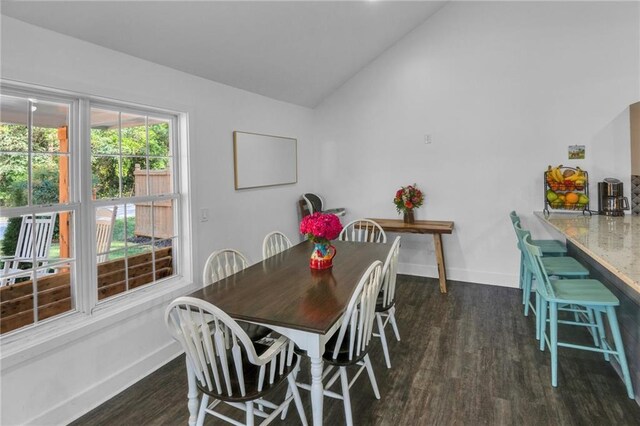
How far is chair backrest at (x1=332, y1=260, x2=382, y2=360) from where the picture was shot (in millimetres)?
1767

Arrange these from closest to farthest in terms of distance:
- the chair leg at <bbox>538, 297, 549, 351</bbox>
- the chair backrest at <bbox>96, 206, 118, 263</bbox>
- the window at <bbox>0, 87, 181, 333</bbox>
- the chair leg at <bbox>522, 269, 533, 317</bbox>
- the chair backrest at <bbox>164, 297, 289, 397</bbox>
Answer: the chair backrest at <bbox>164, 297, 289, 397</bbox>
the window at <bbox>0, 87, 181, 333</bbox>
the chair backrest at <bbox>96, 206, 118, 263</bbox>
the chair leg at <bbox>538, 297, 549, 351</bbox>
the chair leg at <bbox>522, 269, 533, 317</bbox>

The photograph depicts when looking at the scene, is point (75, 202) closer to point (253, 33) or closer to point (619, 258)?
point (253, 33)

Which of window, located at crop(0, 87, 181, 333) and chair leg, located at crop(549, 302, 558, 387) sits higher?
window, located at crop(0, 87, 181, 333)

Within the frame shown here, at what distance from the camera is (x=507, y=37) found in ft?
13.3

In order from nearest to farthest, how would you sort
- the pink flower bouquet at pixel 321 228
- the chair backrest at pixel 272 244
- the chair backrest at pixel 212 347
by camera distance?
the chair backrest at pixel 212 347 < the pink flower bouquet at pixel 321 228 < the chair backrest at pixel 272 244

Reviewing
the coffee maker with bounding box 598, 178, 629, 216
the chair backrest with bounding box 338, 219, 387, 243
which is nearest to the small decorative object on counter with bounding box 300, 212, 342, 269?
the chair backrest with bounding box 338, 219, 387, 243

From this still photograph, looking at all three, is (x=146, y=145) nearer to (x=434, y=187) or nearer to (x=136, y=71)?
(x=136, y=71)

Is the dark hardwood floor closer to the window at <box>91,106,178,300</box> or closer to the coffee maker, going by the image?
the window at <box>91,106,178,300</box>

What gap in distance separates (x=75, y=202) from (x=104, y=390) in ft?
4.00

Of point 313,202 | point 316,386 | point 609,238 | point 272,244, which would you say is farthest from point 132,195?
point 609,238

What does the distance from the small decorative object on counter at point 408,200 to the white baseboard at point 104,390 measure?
9.47 ft

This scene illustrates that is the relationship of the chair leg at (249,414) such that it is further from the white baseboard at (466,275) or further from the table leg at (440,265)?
the white baseboard at (466,275)

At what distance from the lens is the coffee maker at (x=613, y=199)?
345 cm

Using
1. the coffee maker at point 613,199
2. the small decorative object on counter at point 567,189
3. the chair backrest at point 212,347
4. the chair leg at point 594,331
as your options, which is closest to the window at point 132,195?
the chair backrest at point 212,347
